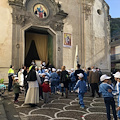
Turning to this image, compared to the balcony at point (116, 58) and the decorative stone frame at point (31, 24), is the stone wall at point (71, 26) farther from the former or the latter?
the balcony at point (116, 58)

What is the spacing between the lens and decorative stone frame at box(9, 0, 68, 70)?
1548cm

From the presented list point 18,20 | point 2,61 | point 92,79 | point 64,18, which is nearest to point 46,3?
point 64,18

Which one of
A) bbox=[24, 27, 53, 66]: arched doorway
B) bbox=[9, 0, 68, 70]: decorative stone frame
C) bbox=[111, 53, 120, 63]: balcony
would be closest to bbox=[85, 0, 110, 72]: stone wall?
bbox=[9, 0, 68, 70]: decorative stone frame

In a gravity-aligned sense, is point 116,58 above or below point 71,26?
below

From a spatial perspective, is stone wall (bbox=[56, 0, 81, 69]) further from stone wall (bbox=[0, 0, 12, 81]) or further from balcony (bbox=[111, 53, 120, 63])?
balcony (bbox=[111, 53, 120, 63])

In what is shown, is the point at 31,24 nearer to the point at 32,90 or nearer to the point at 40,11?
the point at 40,11

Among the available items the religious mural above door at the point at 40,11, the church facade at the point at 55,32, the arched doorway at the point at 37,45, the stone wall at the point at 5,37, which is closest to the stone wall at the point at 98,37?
the church facade at the point at 55,32

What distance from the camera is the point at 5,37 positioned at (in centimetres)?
1506

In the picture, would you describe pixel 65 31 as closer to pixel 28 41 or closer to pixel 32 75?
pixel 28 41

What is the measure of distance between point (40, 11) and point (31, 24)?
72.6 inches

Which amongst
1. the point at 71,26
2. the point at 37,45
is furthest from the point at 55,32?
the point at 37,45

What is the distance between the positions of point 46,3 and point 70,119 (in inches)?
585

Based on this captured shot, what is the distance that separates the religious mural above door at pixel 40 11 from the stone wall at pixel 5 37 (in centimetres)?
264

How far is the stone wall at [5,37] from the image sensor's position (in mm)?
14797
